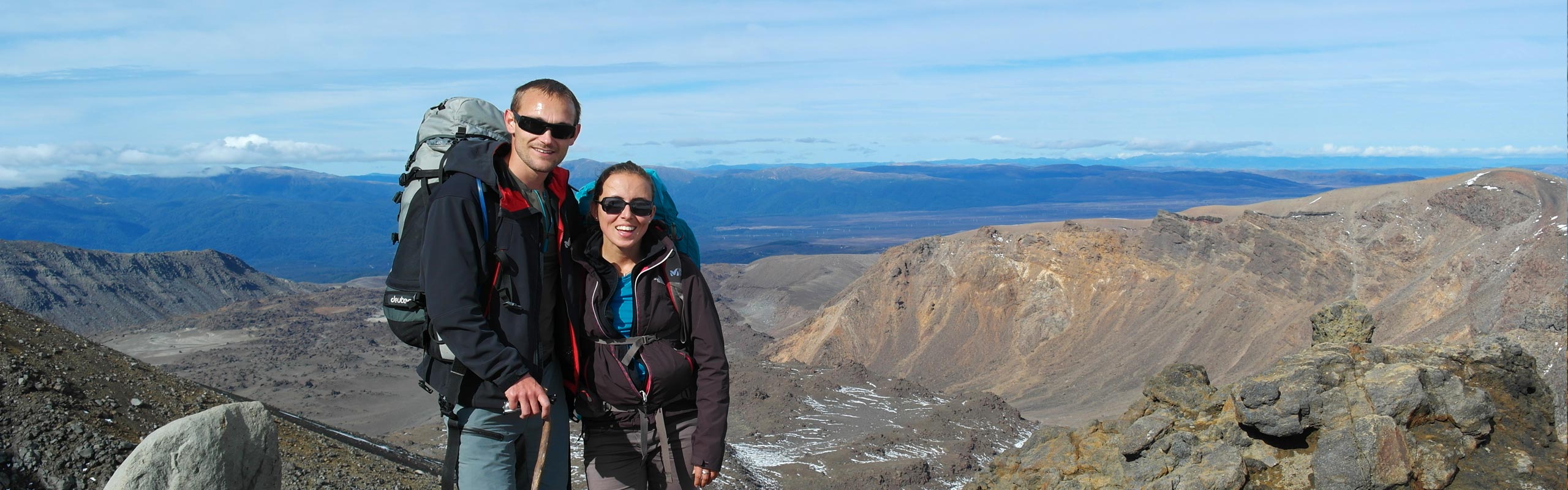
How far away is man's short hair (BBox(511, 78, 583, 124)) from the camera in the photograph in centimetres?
352

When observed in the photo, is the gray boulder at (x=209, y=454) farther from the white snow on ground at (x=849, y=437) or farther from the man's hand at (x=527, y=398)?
the white snow on ground at (x=849, y=437)

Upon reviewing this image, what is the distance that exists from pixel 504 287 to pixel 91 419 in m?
6.53

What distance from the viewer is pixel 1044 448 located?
9328 millimetres

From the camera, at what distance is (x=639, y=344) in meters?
3.74

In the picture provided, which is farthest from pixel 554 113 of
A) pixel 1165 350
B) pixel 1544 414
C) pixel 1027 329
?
pixel 1027 329

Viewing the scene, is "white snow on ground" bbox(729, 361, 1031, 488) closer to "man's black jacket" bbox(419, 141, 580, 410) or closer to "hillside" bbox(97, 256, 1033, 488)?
"hillside" bbox(97, 256, 1033, 488)

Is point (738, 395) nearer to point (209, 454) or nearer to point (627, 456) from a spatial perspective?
point (627, 456)

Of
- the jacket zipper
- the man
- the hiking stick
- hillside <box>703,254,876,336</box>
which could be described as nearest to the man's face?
the man

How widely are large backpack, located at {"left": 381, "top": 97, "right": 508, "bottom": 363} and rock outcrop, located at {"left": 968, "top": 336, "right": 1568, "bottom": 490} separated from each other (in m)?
5.65

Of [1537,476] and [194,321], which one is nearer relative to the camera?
[1537,476]

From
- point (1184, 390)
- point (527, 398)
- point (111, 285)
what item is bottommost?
point (111, 285)

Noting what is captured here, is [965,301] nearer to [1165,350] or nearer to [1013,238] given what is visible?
[1013,238]

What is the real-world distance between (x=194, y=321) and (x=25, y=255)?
655 inches

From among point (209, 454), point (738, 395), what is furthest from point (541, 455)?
point (738, 395)
